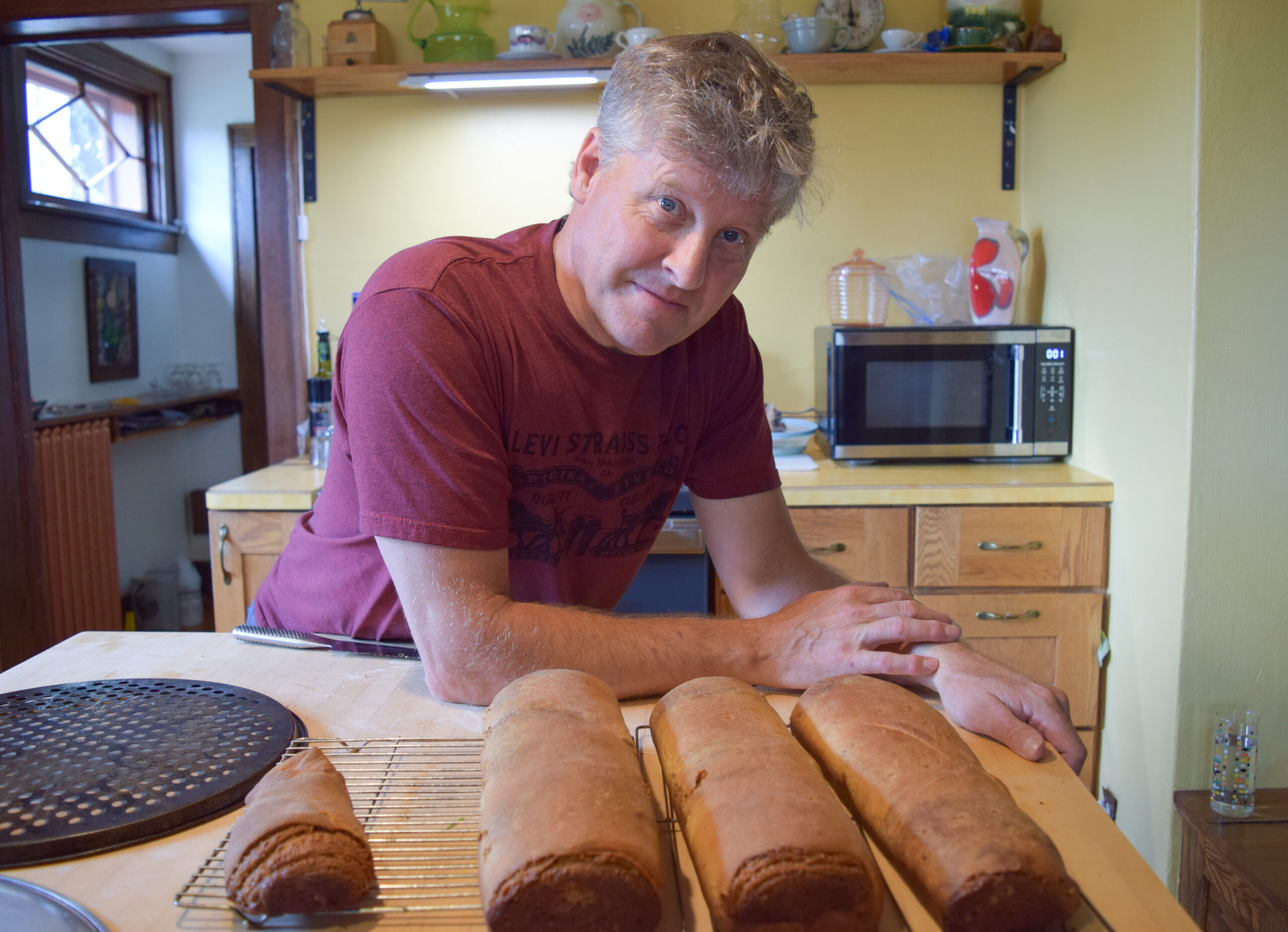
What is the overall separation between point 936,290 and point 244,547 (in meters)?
1.93

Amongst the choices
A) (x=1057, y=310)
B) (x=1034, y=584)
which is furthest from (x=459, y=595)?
(x=1057, y=310)

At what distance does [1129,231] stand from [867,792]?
1.87 metres

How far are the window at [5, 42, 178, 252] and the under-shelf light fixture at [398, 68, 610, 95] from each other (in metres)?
1.80

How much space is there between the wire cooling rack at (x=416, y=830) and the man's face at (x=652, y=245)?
0.47 metres

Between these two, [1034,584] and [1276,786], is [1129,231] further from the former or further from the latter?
[1276,786]

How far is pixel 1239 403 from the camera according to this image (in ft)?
6.40

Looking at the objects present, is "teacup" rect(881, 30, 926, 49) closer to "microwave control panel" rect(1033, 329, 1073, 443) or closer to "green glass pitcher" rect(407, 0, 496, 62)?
"microwave control panel" rect(1033, 329, 1073, 443)

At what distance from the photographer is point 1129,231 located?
221 centimetres

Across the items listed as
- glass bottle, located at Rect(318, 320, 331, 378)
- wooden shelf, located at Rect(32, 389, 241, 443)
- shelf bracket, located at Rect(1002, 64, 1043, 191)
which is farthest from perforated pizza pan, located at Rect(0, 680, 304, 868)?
wooden shelf, located at Rect(32, 389, 241, 443)

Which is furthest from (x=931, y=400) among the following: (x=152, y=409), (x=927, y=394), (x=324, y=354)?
(x=152, y=409)

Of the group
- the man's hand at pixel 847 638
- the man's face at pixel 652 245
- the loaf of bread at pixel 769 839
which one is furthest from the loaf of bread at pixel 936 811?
the man's face at pixel 652 245

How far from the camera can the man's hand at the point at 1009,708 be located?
2.99 ft

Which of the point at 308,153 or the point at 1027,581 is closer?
the point at 1027,581

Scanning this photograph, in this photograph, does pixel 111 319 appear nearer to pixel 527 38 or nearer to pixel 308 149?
pixel 308 149
